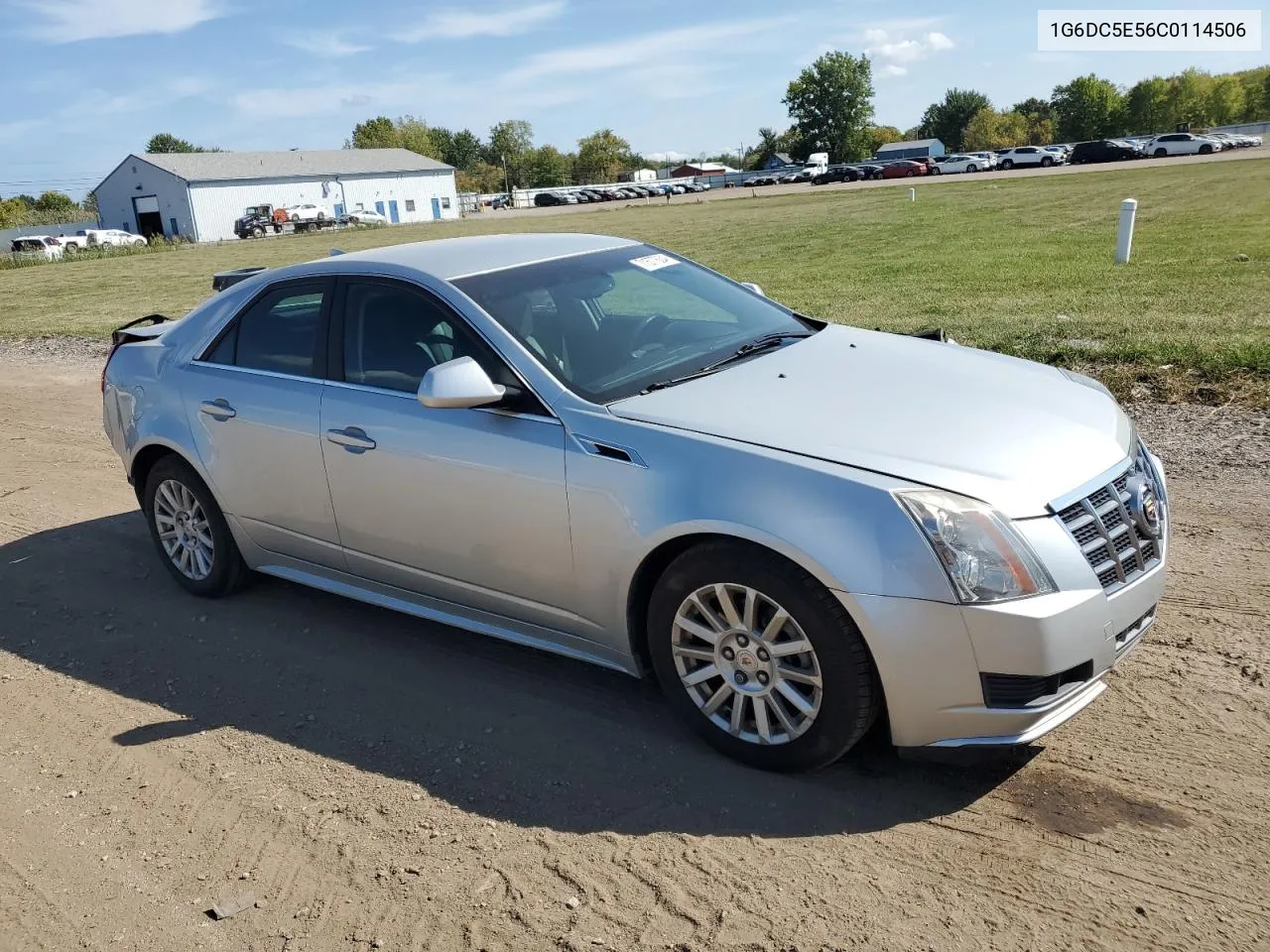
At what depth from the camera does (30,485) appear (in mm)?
7949

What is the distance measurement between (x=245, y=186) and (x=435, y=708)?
83.6m

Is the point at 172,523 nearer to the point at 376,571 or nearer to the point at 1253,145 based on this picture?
the point at 376,571

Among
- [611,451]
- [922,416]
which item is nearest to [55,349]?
[611,451]

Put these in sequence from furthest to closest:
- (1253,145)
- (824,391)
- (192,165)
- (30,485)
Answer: (192,165) < (1253,145) < (30,485) < (824,391)

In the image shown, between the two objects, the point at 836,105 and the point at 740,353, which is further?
the point at 836,105

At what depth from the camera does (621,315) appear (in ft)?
15.1

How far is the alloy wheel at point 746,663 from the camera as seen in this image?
3.41m

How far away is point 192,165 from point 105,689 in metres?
83.9

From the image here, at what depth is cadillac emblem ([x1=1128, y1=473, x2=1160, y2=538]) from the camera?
3490 mm

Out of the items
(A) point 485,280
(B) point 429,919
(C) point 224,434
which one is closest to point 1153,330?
(A) point 485,280

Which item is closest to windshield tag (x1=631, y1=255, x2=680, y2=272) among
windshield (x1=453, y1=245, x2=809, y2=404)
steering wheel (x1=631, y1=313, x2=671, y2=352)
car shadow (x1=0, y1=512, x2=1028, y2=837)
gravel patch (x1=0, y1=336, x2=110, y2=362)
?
windshield (x1=453, y1=245, x2=809, y2=404)

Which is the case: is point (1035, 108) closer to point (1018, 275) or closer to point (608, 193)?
point (608, 193)

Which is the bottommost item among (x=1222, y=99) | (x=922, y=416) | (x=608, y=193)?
(x=608, y=193)

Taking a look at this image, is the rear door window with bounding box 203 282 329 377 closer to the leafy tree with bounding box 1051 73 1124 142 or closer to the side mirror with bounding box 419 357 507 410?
the side mirror with bounding box 419 357 507 410
